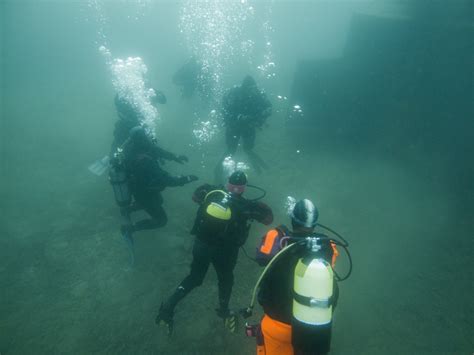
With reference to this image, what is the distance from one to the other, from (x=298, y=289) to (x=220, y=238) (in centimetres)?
188

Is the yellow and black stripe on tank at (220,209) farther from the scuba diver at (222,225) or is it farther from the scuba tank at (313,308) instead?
the scuba tank at (313,308)

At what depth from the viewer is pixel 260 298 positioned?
111 inches

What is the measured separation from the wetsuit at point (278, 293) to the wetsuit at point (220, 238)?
0.98m

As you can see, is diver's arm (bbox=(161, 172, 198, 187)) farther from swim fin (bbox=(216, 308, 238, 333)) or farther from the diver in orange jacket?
the diver in orange jacket

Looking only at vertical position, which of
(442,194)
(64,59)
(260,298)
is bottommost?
(64,59)

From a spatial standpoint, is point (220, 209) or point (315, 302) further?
point (220, 209)

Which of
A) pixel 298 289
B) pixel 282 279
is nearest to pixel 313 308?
pixel 298 289

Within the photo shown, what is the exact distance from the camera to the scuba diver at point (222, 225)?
12.2 ft

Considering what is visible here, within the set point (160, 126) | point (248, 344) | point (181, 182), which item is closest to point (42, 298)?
point (181, 182)

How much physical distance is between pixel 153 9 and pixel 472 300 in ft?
278

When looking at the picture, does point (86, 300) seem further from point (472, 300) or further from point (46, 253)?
point (472, 300)

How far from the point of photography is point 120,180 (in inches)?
223

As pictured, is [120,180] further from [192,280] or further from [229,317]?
[229,317]

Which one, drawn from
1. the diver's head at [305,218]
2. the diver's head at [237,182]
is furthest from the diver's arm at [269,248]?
the diver's head at [237,182]
